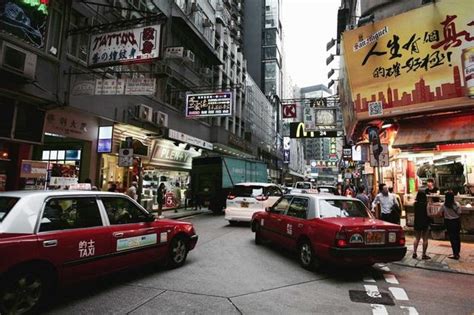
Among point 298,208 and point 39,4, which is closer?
point 298,208

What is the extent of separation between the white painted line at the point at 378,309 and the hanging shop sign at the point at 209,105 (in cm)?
1388

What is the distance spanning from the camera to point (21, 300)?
4.05m

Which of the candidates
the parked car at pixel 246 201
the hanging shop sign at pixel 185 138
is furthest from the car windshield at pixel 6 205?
the hanging shop sign at pixel 185 138

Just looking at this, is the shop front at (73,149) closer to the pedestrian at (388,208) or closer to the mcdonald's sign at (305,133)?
the pedestrian at (388,208)

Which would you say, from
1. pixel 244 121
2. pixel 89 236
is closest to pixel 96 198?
pixel 89 236

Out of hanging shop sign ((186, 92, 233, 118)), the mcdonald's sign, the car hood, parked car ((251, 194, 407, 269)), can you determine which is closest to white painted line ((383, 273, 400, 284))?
parked car ((251, 194, 407, 269))

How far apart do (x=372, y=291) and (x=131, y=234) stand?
4.26 meters

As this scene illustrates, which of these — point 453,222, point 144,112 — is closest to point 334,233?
point 453,222

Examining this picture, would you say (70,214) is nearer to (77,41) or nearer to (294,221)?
(294,221)

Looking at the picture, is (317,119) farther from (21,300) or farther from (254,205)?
(21,300)

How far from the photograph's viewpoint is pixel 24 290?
407cm

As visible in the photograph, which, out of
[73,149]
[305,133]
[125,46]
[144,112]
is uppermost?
[125,46]

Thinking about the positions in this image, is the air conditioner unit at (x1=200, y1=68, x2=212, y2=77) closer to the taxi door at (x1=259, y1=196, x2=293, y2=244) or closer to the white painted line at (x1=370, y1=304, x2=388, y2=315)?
the taxi door at (x1=259, y1=196, x2=293, y2=244)

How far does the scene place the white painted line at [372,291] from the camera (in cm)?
547
